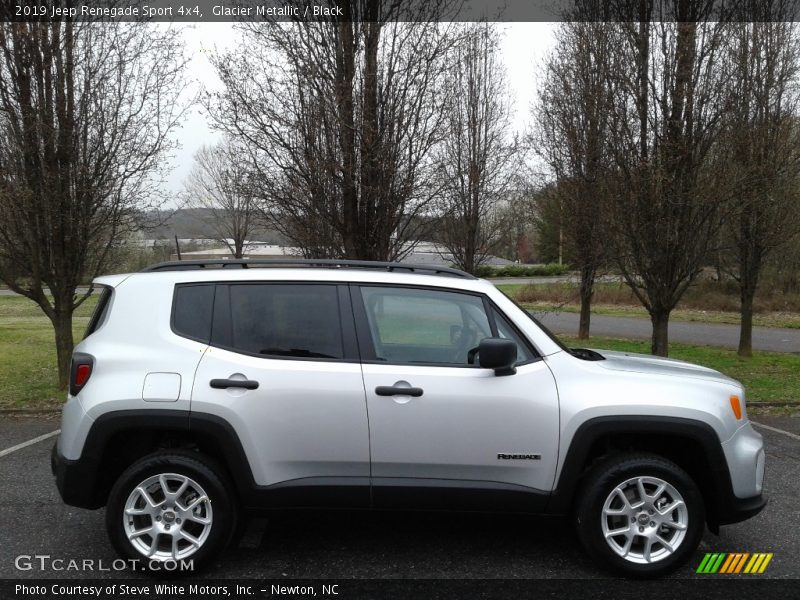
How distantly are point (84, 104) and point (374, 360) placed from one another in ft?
22.4

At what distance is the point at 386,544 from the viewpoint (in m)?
4.23

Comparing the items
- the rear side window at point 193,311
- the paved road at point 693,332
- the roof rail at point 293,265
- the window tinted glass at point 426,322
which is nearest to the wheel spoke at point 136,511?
the rear side window at point 193,311

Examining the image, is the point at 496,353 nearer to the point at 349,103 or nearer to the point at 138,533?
the point at 138,533

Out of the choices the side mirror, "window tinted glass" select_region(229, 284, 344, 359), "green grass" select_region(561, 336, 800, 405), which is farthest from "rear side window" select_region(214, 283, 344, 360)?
"green grass" select_region(561, 336, 800, 405)

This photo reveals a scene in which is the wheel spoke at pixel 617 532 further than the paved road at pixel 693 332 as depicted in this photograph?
No

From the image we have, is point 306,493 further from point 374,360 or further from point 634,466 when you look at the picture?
point 634,466

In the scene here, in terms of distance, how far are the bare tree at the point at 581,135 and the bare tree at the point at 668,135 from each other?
286 mm

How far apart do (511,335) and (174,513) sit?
212cm

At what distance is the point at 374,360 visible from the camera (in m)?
3.85

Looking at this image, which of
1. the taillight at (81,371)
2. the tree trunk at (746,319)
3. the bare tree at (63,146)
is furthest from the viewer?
the tree trunk at (746,319)

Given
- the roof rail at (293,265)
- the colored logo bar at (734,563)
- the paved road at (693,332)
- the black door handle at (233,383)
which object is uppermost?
the roof rail at (293,265)

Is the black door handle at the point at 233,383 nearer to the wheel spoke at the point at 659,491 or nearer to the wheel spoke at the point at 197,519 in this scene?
the wheel spoke at the point at 197,519

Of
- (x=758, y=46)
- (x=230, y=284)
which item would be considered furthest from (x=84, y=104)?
(x=758, y=46)

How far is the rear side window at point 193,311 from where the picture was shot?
3.92m
